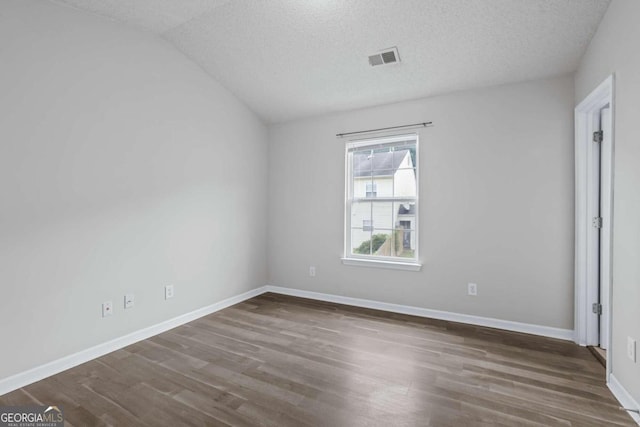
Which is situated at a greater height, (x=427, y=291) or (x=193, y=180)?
(x=193, y=180)

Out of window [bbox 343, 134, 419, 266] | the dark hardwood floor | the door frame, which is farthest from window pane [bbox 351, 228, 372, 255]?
the door frame

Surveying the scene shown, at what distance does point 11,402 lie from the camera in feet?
6.42

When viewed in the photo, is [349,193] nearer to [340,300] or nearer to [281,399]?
[340,300]

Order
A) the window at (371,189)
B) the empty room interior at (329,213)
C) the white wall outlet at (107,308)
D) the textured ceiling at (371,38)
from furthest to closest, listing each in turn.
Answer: the window at (371,189) → the white wall outlet at (107,308) → the textured ceiling at (371,38) → the empty room interior at (329,213)

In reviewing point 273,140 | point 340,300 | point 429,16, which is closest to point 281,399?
point 340,300

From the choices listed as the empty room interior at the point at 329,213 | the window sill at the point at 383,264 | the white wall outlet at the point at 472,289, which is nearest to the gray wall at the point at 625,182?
the empty room interior at the point at 329,213

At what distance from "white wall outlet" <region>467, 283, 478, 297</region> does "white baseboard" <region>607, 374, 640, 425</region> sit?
124 centimetres

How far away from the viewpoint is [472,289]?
10.7ft

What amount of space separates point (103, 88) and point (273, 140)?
222 cm

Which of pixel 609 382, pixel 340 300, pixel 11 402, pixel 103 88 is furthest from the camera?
pixel 340 300

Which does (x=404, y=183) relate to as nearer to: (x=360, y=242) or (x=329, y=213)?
(x=360, y=242)

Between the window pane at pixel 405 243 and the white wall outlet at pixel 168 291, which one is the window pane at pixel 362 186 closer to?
the window pane at pixel 405 243

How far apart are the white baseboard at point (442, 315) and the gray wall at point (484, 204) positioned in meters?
0.05

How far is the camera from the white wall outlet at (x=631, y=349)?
1.81 meters
